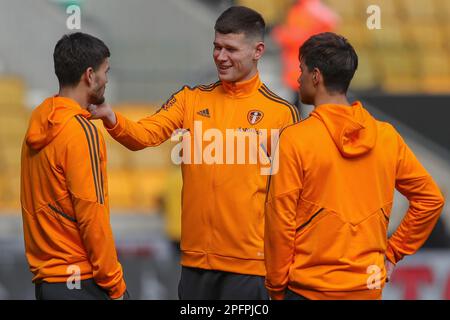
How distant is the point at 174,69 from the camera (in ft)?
31.4

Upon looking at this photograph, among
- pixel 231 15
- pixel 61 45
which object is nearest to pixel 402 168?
pixel 231 15

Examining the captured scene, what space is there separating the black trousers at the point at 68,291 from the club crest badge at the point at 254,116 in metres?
0.93

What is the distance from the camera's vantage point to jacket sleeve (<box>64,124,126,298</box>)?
345 cm

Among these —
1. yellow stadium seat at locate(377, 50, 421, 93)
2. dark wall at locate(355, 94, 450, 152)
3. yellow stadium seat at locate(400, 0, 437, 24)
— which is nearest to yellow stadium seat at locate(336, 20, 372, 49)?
yellow stadium seat at locate(377, 50, 421, 93)

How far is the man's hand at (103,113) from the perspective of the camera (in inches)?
150

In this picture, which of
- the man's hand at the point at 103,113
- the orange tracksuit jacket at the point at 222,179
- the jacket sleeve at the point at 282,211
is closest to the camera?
the jacket sleeve at the point at 282,211

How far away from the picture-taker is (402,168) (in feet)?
11.1

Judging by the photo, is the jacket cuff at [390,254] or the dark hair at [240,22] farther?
the dark hair at [240,22]

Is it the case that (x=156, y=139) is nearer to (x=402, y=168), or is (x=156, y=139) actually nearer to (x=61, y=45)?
(x=61, y=45)

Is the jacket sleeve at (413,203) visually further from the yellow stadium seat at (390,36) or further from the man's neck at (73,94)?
the yellow stadium seat at (390,36)

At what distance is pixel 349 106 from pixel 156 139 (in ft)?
3.17

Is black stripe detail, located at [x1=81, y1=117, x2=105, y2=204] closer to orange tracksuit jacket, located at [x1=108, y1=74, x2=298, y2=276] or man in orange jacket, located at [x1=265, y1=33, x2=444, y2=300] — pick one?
orange tracksuit jacket, located at [x1=108, y1=74, x2=298, y2=276]

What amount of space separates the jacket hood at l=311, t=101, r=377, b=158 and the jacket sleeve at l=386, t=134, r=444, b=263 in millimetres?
158

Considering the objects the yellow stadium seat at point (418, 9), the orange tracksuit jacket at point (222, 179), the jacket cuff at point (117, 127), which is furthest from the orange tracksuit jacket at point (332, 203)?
the yellow stadium seat at point (418, 9)
